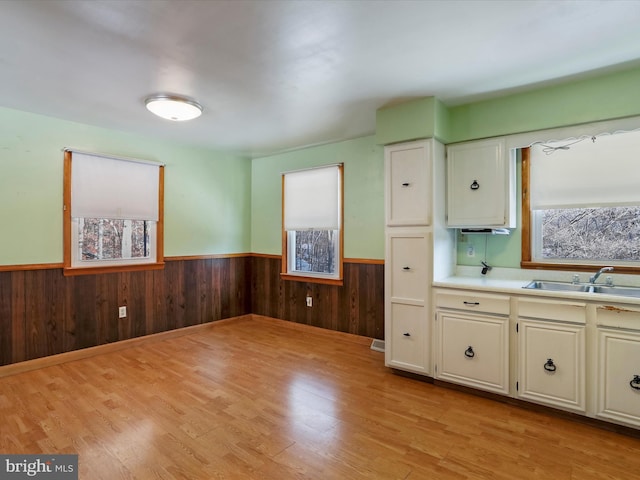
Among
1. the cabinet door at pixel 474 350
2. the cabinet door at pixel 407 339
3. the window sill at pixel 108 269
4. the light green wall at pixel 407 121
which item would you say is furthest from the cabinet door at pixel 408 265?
the window sill at pixel 108 269

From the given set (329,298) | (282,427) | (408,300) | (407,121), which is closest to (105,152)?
(329,298)

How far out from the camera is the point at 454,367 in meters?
Result: 2.82

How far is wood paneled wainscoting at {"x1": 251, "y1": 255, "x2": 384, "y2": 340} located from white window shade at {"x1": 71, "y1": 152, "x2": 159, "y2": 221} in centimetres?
171

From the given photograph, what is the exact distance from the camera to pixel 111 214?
3.73 m

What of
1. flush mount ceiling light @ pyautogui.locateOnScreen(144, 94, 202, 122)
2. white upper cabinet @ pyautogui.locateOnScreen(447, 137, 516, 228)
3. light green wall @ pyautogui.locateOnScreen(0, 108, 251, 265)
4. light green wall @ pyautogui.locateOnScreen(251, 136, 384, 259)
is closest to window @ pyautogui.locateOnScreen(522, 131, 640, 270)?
white upper cabinet @ pyautogui.locateOnScreen(447, 137, 516, 228)

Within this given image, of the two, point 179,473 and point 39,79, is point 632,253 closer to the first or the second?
point 179,473

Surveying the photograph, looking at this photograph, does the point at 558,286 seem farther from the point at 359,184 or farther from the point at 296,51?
the point at 296,51

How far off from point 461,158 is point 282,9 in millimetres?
2004

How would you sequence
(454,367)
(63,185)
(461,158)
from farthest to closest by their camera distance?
(63,185)
(461,158)
(454,367)

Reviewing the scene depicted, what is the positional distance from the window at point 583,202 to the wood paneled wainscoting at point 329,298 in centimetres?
161

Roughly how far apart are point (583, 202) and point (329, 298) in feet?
8.97

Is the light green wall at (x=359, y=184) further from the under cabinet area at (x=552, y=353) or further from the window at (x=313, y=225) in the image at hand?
the under cabinet area at (x=552, y=353)

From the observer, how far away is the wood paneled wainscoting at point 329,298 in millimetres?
3986

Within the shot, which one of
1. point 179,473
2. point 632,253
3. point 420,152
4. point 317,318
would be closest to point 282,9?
point 420,152
